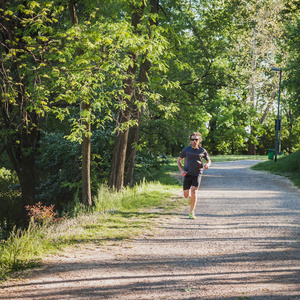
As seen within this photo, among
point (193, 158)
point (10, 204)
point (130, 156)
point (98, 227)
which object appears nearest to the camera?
point (98, 227)

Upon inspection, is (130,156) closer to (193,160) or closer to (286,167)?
(193,160)

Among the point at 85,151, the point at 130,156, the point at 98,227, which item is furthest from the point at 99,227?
the point at 130,156

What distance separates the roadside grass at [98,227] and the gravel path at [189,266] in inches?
14.5

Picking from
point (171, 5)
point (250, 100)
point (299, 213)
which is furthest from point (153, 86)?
point (250, 100)

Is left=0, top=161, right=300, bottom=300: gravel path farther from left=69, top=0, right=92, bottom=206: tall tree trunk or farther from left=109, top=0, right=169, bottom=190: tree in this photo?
left=109, top=0, right=169, bottom=190: tree

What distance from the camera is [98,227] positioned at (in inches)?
335

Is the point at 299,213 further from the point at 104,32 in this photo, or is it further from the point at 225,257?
the point at 104,32

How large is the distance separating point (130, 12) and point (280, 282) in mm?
9866

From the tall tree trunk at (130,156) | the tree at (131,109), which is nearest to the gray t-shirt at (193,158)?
the tree at (131,109)

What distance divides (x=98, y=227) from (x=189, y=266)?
2961 millimetres

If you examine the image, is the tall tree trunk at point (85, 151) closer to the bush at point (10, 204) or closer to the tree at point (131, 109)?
the tree at point (131, 109)

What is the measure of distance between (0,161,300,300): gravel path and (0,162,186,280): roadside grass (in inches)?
14.5

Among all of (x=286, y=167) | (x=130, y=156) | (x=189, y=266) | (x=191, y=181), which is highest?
(x=130, y=156)

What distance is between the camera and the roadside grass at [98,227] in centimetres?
627
